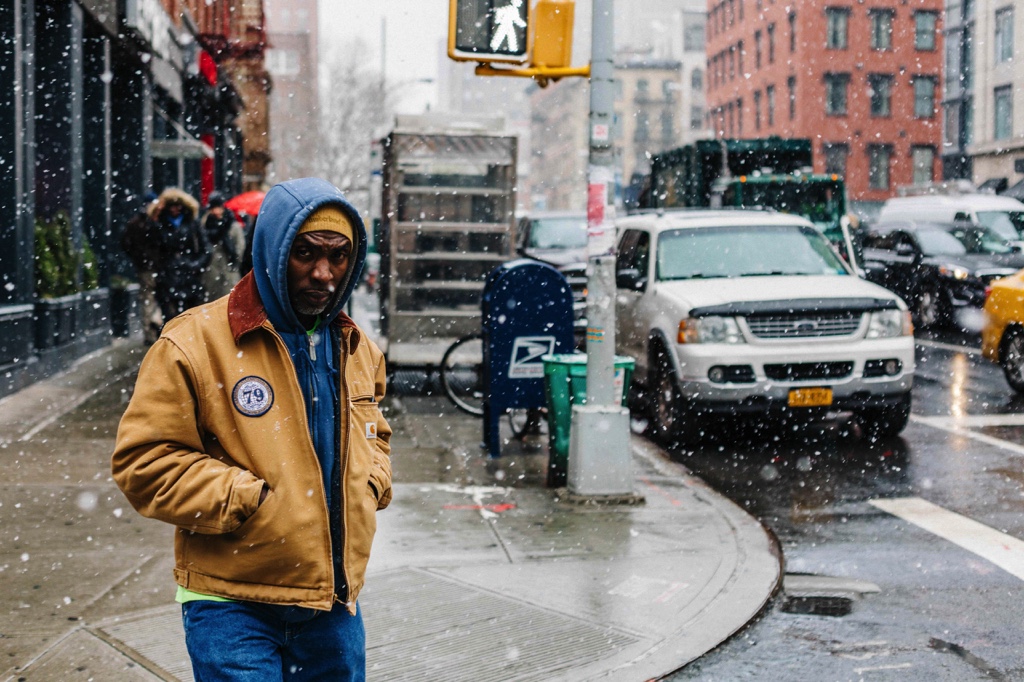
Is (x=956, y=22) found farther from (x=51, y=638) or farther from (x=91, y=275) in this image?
(x=51, y=638)

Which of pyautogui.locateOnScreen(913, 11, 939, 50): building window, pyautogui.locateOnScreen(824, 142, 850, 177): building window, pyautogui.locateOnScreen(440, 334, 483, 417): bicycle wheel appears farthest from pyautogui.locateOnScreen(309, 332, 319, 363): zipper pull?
pyautogui.locateOnScreen(913, 11, 939, 50): building window

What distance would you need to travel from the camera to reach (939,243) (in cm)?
2245

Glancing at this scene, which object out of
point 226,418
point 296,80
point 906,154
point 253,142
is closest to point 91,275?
point 226,418

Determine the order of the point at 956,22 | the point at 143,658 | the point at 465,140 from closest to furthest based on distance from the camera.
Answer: the point at 143,658, the point at 465,140, the point at 956,22

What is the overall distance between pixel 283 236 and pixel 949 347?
670 inches

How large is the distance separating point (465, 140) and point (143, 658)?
975 centimetres

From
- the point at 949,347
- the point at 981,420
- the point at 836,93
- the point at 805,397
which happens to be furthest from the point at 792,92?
the point at 805,397

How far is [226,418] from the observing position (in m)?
2.71

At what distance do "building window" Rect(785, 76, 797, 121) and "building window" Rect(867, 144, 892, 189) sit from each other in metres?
4.53

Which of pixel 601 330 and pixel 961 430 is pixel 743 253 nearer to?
pixel 961 430

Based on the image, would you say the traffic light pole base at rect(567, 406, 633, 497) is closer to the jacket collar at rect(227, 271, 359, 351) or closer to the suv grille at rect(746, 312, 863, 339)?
the suv grille at rect(746, 312, 863, 339)

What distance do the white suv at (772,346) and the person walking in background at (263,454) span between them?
285 inches

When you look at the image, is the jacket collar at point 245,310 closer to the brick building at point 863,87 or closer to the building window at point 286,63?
the brick building at point 863,87

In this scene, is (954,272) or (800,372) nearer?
(800,372)
